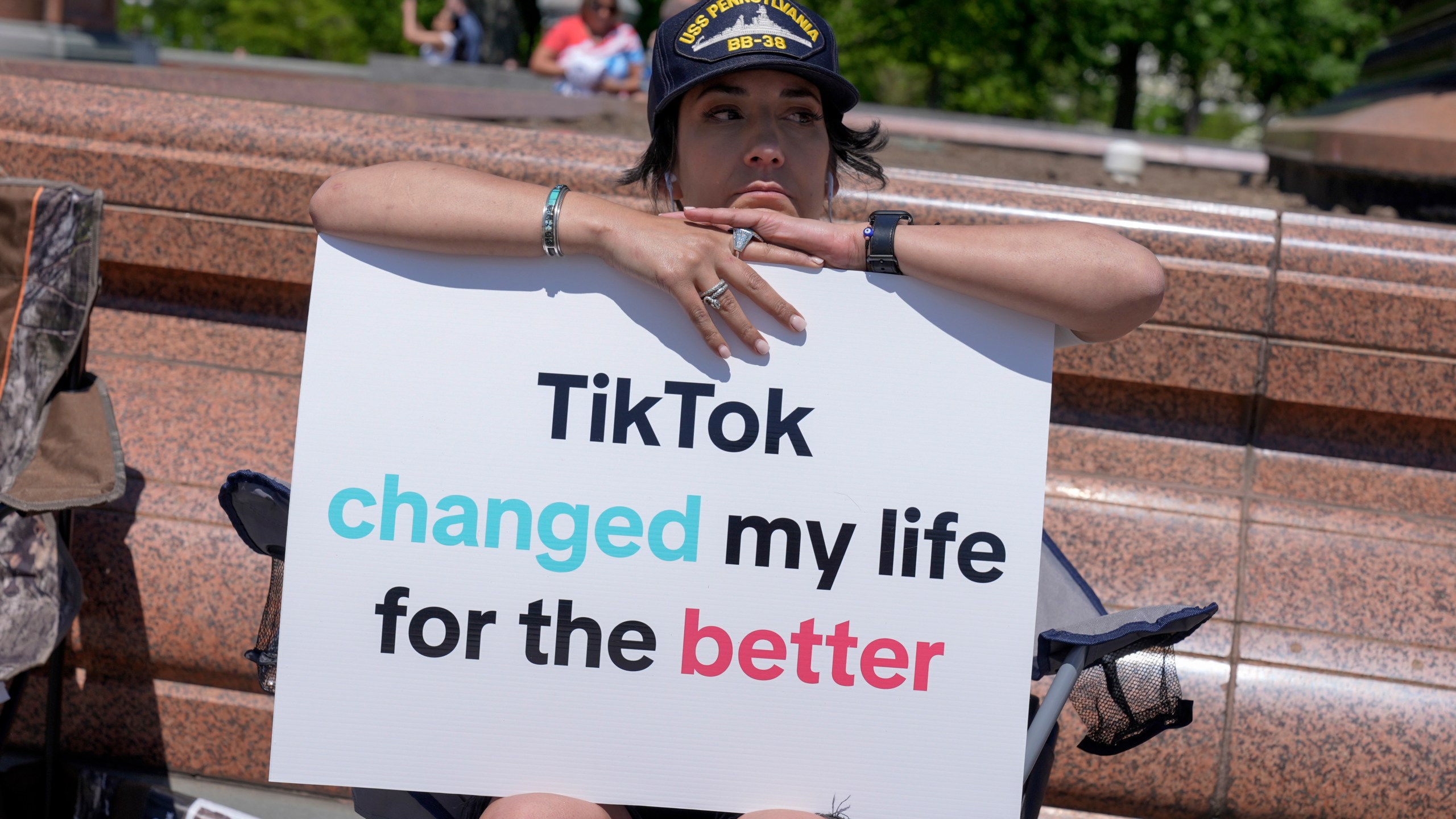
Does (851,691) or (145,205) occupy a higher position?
(145,205)

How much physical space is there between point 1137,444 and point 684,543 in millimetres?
1877

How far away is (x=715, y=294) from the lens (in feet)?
6.03

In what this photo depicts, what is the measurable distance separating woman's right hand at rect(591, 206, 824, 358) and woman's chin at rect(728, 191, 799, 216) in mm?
209

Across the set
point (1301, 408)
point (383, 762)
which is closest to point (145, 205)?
point (383, 762)

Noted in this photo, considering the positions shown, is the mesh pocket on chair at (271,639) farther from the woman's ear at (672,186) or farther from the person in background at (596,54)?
the person in background at (596,54)

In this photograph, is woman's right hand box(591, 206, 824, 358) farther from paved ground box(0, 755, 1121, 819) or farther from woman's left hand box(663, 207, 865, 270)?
paved ground box(0, 755, 1121, 819)

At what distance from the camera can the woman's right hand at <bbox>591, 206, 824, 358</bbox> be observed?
185 centimetres

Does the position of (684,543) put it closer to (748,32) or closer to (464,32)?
(748,32)

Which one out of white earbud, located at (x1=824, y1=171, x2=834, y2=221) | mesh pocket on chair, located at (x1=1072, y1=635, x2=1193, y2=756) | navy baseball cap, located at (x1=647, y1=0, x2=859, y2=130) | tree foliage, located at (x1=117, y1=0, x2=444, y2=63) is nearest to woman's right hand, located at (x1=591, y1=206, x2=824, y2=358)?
navy baseball cap, located at (x1=647, y1=0, x2=859, y2=130)

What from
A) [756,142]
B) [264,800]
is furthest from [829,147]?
[264,800]

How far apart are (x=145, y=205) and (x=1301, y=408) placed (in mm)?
3337

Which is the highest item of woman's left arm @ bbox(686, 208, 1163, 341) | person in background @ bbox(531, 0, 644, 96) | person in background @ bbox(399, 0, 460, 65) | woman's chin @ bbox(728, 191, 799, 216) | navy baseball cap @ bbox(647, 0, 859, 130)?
person in background @ bbox(399, 0, 460, 65)

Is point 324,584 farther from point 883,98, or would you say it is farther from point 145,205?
point 883,98

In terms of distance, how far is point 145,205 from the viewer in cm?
338
